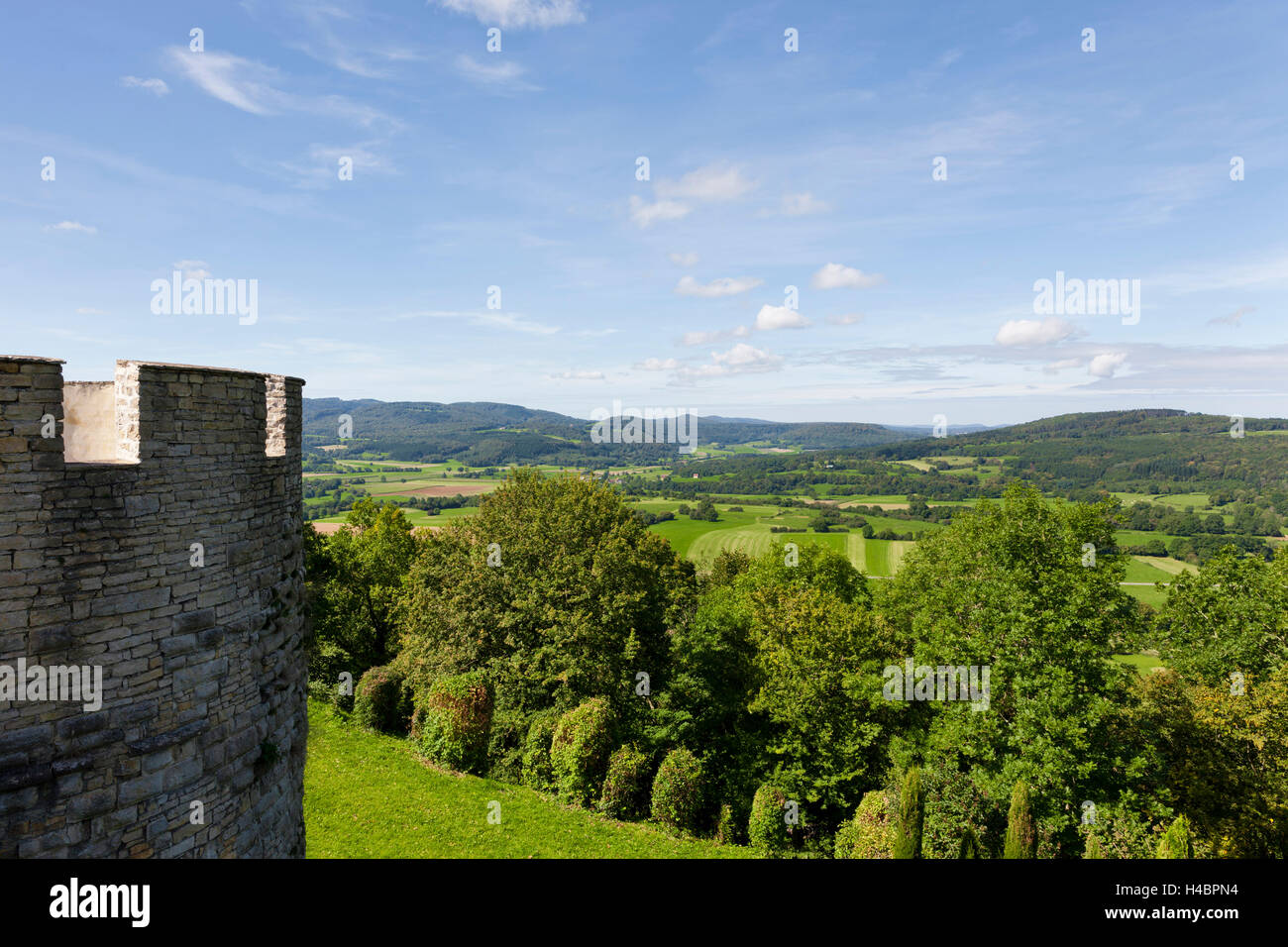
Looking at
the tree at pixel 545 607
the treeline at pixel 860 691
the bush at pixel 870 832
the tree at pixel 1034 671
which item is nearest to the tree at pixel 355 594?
the treeline at pixel 860 691

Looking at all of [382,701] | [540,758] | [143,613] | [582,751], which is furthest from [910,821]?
[382,701]

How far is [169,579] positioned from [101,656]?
0.73 metres

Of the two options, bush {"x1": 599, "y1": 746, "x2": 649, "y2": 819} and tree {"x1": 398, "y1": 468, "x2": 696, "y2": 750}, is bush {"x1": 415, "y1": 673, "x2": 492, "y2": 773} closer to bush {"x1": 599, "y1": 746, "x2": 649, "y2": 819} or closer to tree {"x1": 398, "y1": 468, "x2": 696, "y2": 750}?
tree {"x1": 398, "y1": 468, "x2": 696, "y2": 750}

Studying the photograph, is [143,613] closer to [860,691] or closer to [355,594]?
[860,691]

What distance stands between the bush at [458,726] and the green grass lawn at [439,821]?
55cm

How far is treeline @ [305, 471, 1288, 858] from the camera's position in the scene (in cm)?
1697

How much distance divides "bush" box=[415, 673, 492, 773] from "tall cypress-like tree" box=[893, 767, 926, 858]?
Answer: 1392 cm

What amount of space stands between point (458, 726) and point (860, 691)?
14.0 meters

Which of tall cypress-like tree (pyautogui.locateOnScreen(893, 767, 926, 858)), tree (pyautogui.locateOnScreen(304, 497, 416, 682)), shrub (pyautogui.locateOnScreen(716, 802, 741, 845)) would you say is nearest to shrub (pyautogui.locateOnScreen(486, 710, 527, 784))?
shrub (pyautogui.locateOnScreen(716, 802, 741, 845))

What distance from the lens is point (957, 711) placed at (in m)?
18.4

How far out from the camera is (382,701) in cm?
2392

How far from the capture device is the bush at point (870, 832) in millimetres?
16719

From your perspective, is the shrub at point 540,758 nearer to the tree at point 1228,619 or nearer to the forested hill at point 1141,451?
the tree at point 1228,619

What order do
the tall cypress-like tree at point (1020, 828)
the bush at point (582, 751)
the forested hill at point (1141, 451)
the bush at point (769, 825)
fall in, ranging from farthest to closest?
the forested hill at point (1141, 451) < the bush at point (582, 751) < the bush at point (769, 825) < the tall cypress-like tree at point (1020, 828)
